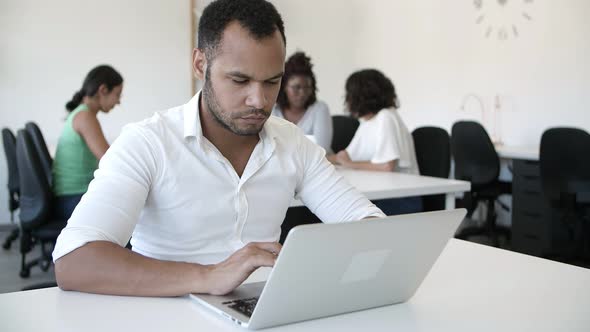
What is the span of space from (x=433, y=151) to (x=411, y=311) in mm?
2522

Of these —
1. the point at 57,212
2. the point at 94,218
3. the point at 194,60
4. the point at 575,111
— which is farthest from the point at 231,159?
the point at 575,111

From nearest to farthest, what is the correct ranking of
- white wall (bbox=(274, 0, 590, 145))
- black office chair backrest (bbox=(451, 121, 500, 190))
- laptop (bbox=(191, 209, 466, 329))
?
laptop (bbox=(191, 209, 466, 329)), black office chair backrest (bbox=(451, 121, 500, 190)), white wall (bbox=(274, 0, 590, 145))

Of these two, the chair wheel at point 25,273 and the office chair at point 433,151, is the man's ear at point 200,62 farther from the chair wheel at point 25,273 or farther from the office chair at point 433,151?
the chair wheel at point 25,273

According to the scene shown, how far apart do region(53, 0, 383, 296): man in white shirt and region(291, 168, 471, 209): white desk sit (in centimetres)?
81

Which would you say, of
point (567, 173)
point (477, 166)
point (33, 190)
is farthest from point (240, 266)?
point (477, 166)

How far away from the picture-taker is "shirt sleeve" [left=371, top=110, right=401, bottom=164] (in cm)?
319

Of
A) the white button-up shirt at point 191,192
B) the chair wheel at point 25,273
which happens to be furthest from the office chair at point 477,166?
the white button-up shirt at point 191,192

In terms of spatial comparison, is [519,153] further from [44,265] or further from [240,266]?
[240,266]

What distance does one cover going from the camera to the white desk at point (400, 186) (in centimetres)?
245

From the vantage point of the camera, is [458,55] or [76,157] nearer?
[76,157]

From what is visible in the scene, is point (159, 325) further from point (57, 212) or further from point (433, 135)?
point (433, 135)

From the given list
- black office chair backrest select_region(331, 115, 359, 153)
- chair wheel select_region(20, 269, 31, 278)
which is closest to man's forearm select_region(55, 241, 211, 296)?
chair wheel select_region(20, 269, 31, 278)

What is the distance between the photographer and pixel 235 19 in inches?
51.4

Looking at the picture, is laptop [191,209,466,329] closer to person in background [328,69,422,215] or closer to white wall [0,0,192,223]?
person in background [328,69,422,215]
